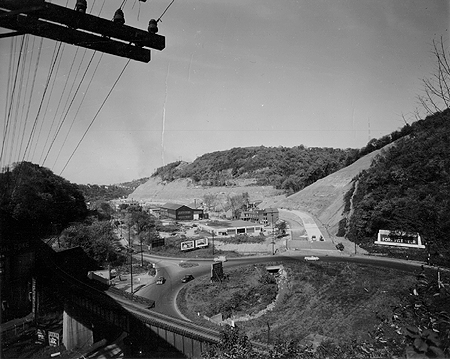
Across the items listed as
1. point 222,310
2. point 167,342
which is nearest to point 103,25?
point 167,342

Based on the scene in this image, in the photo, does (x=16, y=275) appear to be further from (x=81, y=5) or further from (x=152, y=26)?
(x=152, y=26)

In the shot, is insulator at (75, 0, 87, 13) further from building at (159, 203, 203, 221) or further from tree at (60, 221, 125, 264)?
building at (159, 203, 203, 221)

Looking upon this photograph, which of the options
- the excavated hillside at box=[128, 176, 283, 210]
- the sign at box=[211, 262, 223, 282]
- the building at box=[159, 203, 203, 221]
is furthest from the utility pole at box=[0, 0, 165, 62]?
the excavated hillside at box=[128, 176, 283, 210]

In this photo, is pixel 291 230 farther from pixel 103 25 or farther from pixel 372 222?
pixel 103 25

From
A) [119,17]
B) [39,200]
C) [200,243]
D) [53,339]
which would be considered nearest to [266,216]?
[200,243]

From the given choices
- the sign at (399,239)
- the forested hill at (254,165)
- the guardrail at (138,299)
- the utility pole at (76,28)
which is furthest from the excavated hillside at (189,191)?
the utility pole at (76,28)
